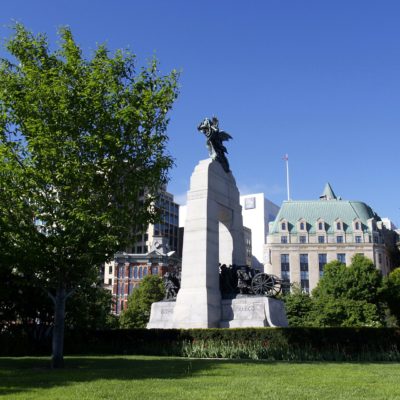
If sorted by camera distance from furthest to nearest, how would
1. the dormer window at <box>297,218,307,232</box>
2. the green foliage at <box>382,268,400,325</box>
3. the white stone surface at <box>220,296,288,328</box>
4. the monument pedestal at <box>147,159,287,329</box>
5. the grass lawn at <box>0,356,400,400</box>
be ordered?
the dormer window at <box>297,218,307,232</box>
the green foliage at <box>382,268,400,325</box>
the monument pedestal at <box>147,159,287,329</box>
the white stone surface at <box>220,296,288,328</box>
the grass lawn at <box>0,356,400,400</box>

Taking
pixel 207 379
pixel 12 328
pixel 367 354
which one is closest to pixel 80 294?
pixel 12 328

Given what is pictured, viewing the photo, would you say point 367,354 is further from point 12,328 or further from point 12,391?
point 12,328

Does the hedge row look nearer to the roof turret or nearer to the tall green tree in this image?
the tall green tree

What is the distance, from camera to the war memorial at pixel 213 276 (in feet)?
85.0

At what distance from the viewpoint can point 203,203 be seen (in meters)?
28.4

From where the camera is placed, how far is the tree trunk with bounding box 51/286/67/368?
17.1 metres

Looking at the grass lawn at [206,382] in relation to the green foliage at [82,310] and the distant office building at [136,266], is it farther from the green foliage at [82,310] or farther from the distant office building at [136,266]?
the distant office building at [136,266]

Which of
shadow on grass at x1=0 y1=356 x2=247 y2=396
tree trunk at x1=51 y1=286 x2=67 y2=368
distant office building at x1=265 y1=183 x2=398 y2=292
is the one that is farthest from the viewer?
distant office building at x1=265 y1=183 x2=398 y2=292

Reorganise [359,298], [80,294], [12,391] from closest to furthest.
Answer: [12,391], [80,294], [359,298]

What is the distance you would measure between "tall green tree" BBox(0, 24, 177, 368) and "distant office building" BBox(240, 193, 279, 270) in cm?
12829

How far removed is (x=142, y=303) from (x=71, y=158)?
56.4 m

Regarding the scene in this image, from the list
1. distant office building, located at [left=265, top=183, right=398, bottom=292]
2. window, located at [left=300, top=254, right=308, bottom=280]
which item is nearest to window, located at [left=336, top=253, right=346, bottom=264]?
distant office building, located at [left=265, top=183, right=398, bottom=292]

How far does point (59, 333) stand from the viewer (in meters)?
17.9

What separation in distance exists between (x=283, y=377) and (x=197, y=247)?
15.0 meters
